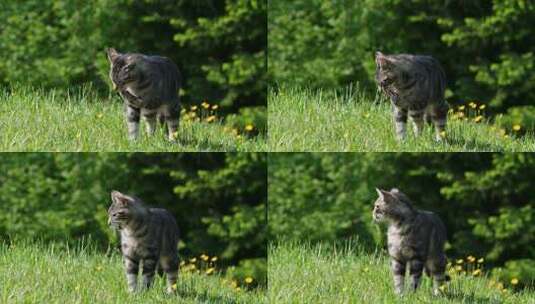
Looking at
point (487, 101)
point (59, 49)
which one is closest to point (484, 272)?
point (487, 101)

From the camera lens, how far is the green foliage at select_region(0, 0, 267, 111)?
443 inches

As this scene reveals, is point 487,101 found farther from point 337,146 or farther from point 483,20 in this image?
point 337,146

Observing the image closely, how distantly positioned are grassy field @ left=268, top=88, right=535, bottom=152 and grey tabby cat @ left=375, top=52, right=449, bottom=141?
6.1 inches

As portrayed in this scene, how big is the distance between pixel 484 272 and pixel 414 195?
1.03 meters

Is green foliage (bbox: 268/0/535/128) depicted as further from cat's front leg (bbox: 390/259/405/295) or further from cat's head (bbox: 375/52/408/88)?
cat's front leg (bbox: 390/259/405/295)

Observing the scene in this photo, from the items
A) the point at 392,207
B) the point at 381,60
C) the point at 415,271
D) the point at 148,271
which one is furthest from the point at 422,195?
the point at 148,271

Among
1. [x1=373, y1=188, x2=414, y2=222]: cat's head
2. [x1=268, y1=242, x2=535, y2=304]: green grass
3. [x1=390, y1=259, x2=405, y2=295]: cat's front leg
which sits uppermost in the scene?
[x1=373, y1=188, x2=414, y2=222]: cat's head

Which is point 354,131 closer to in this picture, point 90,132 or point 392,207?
point 392,207

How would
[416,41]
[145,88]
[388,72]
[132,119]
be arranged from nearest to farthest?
[388,72]
[145,88]
[132,119]
[416,41]

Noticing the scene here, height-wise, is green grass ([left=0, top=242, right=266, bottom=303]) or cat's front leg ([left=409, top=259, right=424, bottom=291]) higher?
cat's front leg ([left=409, top=259, right=424, bottom=291])

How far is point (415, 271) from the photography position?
9953 millimetres

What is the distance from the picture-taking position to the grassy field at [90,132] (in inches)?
418

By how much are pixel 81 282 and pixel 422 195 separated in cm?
349

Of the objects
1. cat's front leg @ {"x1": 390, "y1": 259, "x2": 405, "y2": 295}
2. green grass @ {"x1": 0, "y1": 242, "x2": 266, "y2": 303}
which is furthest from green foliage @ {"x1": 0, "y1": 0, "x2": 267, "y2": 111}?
cat's front leg @ {"x1": 390, "y1": 259, "x2": 405, "y2": 295}
